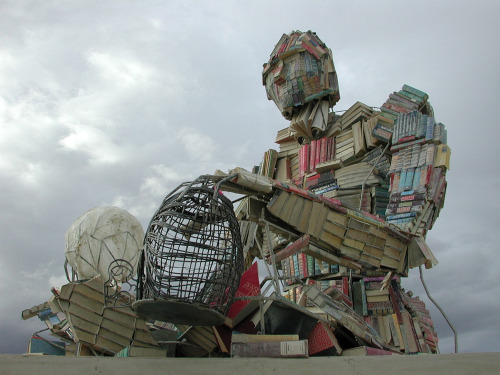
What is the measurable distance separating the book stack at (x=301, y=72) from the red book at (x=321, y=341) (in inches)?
190

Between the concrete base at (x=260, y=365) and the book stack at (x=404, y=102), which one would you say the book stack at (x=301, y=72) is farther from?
the concrete base at (x=260, y=365)

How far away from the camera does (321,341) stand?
4.38 meters

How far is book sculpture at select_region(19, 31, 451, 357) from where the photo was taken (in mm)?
3818

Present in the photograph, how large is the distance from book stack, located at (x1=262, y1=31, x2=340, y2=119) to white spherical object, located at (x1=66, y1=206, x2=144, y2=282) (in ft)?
12.1

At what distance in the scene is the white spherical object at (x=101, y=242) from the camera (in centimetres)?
597

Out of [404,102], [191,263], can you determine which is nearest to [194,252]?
[191,263]

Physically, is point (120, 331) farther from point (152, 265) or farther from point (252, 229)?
point (252, 229)

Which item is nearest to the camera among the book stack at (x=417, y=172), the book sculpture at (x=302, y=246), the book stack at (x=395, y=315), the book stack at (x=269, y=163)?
the book sculpture at (x=302, y=246)

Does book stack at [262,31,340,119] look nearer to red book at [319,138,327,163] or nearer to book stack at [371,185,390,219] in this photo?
red book at [319,138,327,163]

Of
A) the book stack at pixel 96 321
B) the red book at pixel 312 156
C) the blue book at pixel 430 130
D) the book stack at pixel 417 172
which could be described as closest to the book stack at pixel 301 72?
the red book at pixel 312 156

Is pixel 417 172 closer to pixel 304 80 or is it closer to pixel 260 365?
pixel 304 80

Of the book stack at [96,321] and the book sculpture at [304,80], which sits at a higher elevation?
the book sculpture at [304,80]

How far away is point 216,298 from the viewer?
156 inches

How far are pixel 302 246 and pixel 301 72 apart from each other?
3.79 m
